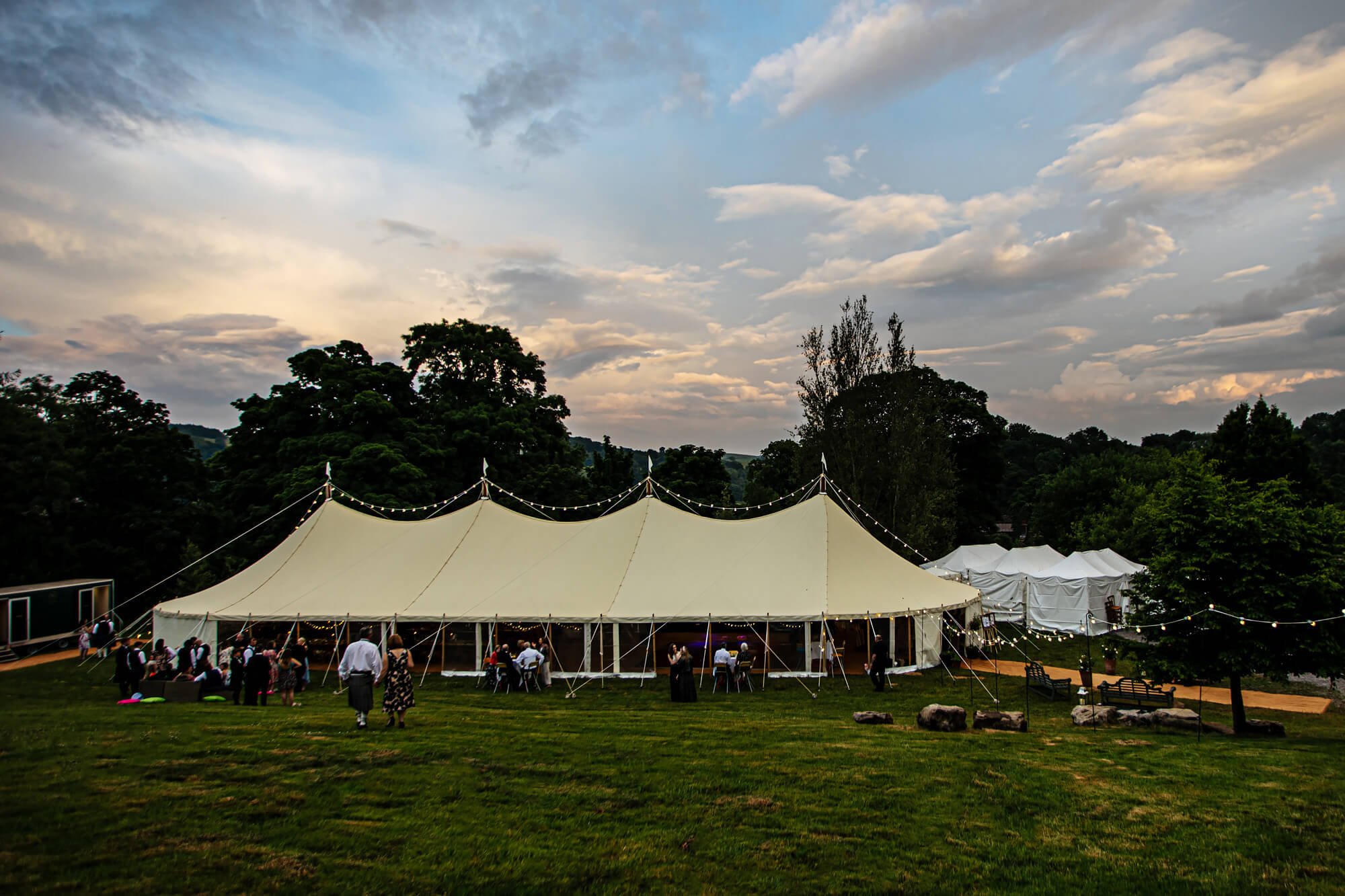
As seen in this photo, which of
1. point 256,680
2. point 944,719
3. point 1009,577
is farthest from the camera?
point 1009,577

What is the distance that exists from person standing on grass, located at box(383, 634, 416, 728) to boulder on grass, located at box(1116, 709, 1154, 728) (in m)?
9.85

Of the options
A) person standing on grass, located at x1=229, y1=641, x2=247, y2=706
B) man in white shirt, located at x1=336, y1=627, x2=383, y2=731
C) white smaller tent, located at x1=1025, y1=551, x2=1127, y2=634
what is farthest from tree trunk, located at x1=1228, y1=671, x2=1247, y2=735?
person standing on grass, located at x1=229, y1=641, x2=247, y2=706

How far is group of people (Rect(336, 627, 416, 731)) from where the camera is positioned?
889 cm

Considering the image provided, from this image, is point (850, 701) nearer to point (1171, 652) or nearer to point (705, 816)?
point (1171, 652)

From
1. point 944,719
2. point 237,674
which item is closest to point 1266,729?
point 944,719

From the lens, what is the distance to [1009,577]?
2522 centimetres

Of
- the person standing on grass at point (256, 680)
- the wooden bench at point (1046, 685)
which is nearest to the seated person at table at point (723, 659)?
the wooden bench at point (1046, 685)

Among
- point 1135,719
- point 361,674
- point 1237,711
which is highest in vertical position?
point 361,674

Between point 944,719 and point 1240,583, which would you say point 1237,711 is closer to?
point 1240,583

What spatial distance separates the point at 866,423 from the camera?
26.0 m

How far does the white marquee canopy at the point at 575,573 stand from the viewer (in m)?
15.4

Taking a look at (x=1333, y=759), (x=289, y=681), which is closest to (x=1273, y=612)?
(x=1333, y=759)

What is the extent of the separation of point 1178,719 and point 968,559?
1678 centimetres

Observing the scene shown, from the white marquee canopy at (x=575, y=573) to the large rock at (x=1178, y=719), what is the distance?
481 centimetres
